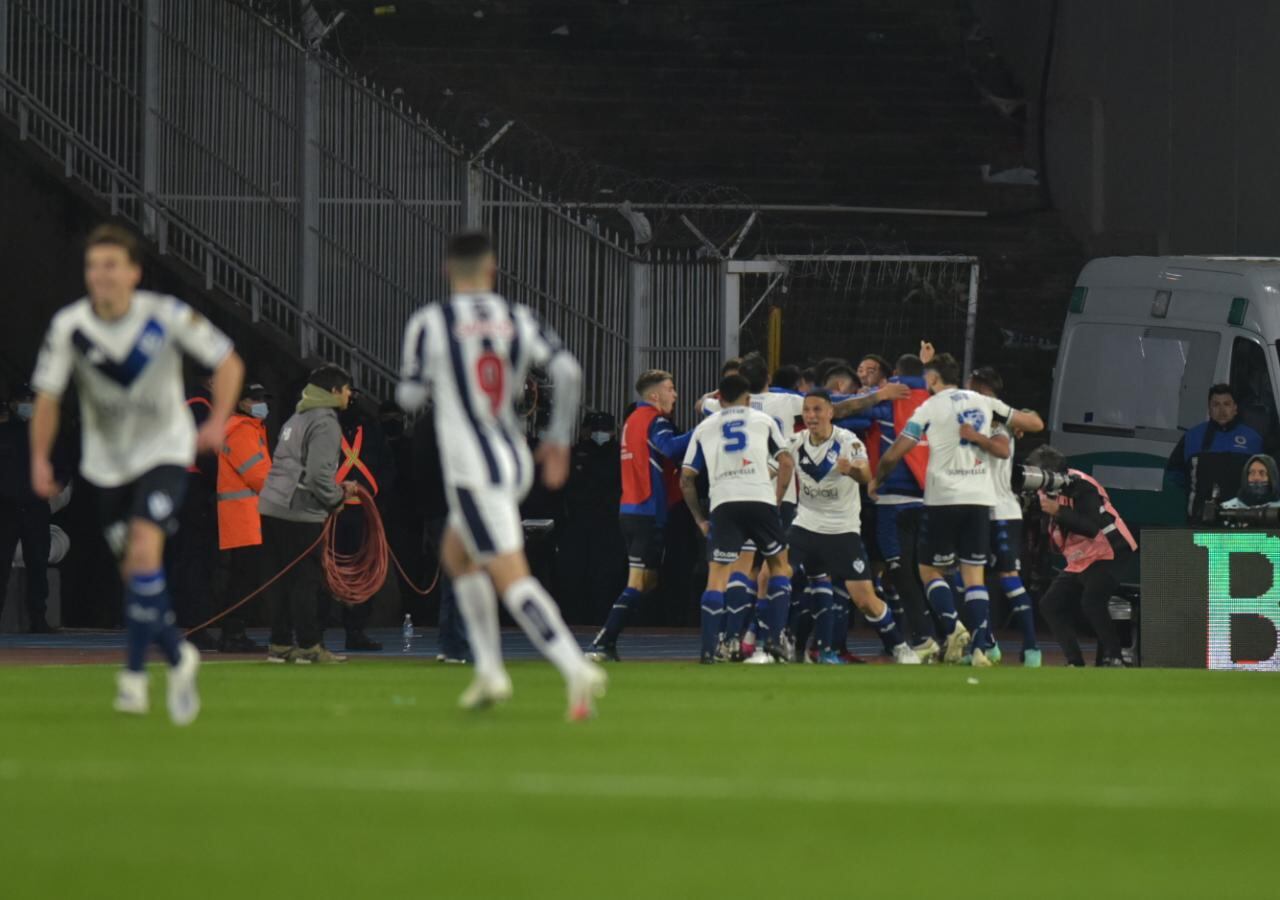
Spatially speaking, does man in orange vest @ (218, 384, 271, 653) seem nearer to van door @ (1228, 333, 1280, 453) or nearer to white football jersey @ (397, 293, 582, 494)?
van door @ (1228, 333, 1280, 453)

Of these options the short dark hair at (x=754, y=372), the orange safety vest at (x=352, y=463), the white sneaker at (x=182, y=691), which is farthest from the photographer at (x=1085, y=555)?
the white sneaker at (x=182, y=691)

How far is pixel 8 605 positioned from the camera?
75.4ft

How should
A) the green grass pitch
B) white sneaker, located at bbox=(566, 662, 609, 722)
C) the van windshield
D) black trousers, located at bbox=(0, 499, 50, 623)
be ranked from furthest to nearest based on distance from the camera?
black trousers, located at bbox=(0, 499, 50, 623) → the van windshield → white sneaker, located at bbox=(566, 662, 609, 722) → the green grass pitch

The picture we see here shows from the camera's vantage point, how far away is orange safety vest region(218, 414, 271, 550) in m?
18.2

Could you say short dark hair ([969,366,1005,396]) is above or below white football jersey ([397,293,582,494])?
above

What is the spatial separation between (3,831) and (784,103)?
2619 cm

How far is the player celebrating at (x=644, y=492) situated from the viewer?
57.5 feet

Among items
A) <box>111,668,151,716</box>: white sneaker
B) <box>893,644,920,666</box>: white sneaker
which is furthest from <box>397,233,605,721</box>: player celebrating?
<box>893,644,920,666</box>: white sneaker

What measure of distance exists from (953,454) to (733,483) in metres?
1.60

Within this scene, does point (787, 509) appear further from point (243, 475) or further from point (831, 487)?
point (243, 475)

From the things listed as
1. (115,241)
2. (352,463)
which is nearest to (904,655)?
(352,463)

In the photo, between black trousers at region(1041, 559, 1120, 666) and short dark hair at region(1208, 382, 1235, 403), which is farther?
short dark hair at region(1208, 382, 1235, 403)

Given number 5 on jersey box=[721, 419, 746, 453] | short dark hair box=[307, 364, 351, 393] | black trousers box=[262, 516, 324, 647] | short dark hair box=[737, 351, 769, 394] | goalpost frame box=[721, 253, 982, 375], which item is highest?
goalpost frame box=[721, 253, 982, 375]

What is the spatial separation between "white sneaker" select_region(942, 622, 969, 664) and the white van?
4283mm
